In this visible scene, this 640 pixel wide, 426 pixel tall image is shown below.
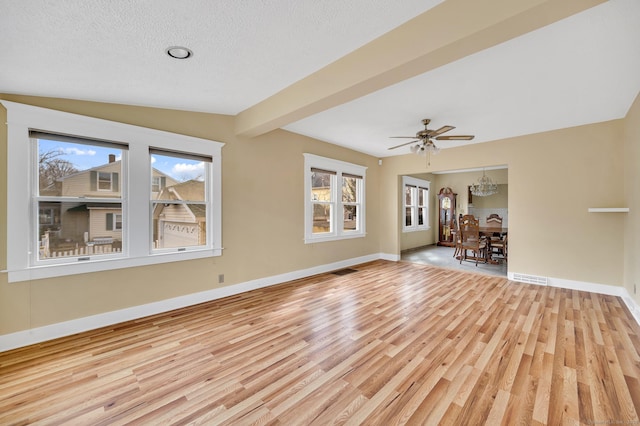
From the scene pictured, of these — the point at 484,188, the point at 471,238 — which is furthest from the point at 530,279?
the point at 484,188

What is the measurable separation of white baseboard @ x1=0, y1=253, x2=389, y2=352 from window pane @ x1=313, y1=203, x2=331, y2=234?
1058 mm

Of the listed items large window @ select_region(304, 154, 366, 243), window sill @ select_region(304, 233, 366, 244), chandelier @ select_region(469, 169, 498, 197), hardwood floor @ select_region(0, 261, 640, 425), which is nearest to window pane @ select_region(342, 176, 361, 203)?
large window @ select_region(304, 154, 366, 243)

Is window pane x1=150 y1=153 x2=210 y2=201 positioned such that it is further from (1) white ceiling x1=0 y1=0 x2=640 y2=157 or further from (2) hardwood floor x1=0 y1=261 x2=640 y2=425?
(2) hardwood floor x1=0 y1=261 x2=640 y2=425

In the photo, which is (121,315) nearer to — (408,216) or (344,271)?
(344,271)

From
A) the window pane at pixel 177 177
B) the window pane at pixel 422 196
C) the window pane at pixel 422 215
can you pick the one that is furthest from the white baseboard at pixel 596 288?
the window pane at pixel 177 177

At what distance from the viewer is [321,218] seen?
5414 millimetres

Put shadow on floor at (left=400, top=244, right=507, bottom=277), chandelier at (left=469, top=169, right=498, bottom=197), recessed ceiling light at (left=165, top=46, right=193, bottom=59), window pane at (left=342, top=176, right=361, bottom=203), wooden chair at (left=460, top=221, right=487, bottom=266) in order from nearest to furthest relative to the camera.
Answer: recessed ceiling light at (left=165, top=46, right=193, bottom=59) → shadow on floor at (left=400, top=244, right=507, bottom=277) → window pane at (left=342, top=176, right=361, bottom=203) → wooden chair at (left=460, top=221, right=487, bottom=266) → chandelier at (left=469, top=169, right=498, bottom=197)

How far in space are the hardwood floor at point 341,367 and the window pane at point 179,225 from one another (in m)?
0.90

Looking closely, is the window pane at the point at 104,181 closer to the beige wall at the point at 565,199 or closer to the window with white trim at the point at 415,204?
the beige wall at the point at 565,199

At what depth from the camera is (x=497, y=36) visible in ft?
5.56

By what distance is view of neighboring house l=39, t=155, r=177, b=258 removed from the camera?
8.77 ft

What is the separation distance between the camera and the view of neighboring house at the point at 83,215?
2.67m

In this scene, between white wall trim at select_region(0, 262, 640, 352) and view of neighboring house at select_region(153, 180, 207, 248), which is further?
view of neighboring house at select_region(153, 180, 207, 248)

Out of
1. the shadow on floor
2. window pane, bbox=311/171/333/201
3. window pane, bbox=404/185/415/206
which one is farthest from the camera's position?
window pane, bbox=404/185/415/206
